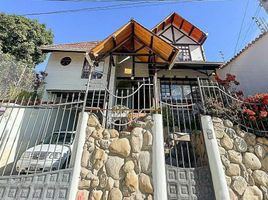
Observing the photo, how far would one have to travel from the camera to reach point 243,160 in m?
4.72

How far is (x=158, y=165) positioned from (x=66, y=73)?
30.4 ft

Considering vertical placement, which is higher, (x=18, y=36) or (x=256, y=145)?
(x=18, y=36)

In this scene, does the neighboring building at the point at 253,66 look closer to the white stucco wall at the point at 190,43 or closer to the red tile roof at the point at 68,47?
the white stucco wall at the point at 190,43

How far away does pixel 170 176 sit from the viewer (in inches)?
172

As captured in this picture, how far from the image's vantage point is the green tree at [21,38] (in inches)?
639

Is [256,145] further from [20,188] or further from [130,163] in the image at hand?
[20,188]

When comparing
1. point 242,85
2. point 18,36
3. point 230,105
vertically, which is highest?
point 18,36

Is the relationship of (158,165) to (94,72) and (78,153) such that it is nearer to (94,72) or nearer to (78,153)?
(78,153)

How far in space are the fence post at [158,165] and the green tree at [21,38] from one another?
48.7 ft

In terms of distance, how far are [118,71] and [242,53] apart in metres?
7.29

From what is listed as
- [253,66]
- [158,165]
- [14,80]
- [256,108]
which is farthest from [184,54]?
[14,80]

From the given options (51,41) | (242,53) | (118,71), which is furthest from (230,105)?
(51,41)

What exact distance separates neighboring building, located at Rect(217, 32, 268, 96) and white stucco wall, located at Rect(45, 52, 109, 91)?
25.6 ft

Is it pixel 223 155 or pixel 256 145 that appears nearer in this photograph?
pixel 223 155
